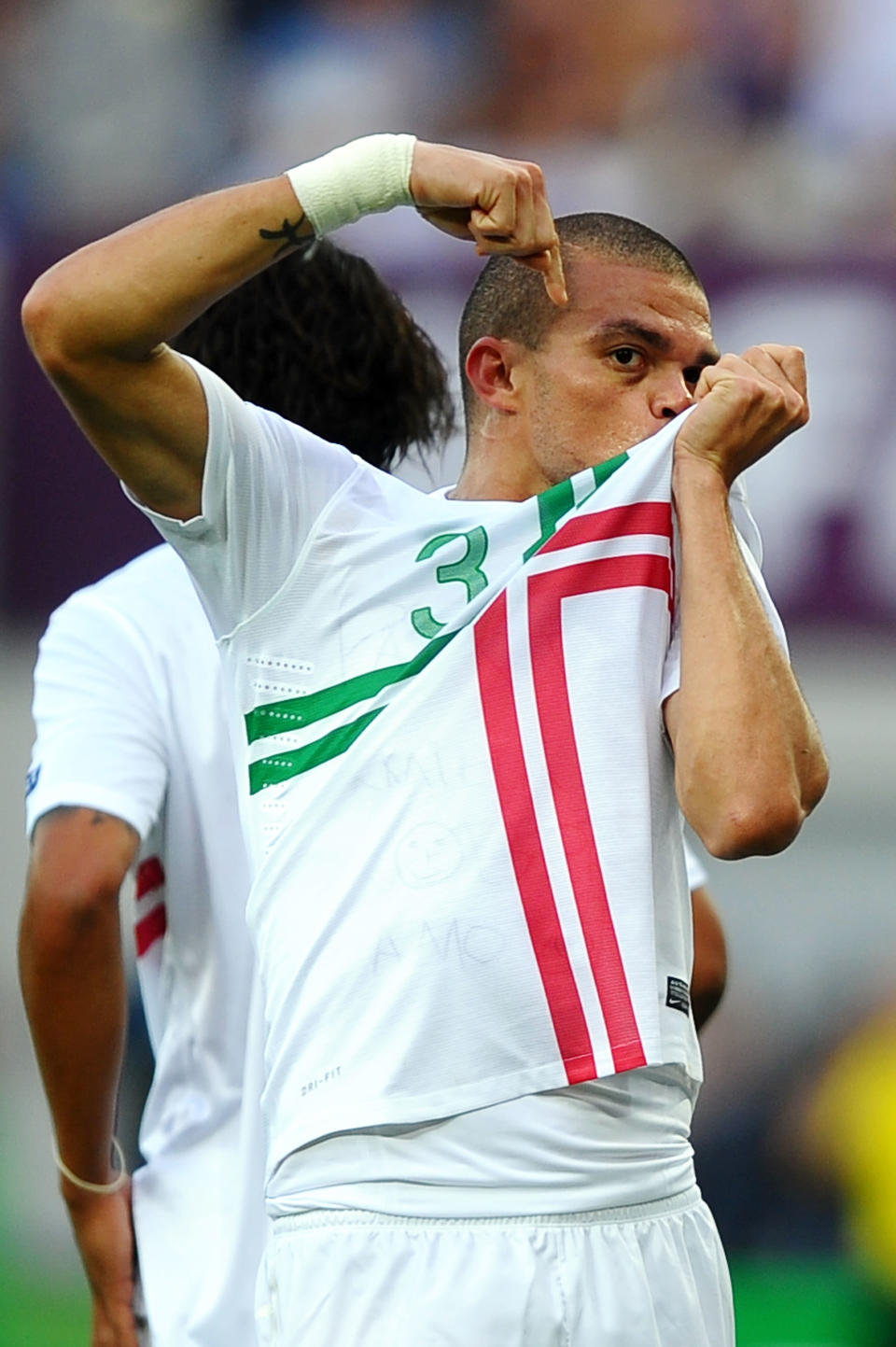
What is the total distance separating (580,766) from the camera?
2193mm

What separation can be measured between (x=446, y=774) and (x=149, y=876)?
3.22 feet

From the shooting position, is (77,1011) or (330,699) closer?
(330,699)

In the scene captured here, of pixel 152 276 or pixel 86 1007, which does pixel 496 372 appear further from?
pixel 86 1007

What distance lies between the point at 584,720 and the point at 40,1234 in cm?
416

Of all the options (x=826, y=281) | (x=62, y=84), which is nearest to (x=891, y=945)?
(x=826, y=281)

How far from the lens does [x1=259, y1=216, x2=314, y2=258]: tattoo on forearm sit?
222cm

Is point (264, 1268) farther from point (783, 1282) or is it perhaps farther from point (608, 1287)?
point (783, 1282)

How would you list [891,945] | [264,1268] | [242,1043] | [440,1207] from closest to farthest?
[440,1207]
[264,1268]
[242,1043]
[891,945]

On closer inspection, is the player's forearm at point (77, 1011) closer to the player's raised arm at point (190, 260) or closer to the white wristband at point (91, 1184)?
the white wristband at point (91, 1184)

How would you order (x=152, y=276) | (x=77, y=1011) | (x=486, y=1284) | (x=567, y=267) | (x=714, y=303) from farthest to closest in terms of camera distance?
(x=714, y=303)
(x=77, y=1011)
(x=567, y=267)
(x=152, y=276)
(x=486, y=1284)

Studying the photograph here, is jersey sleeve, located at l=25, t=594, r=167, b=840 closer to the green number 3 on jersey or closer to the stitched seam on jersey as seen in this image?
the stitched seam on jersey

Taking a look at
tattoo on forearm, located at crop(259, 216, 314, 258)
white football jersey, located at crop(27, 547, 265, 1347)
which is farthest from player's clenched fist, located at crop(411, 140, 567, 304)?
white football jersey, located at crop(27, 547, 265, 1347)

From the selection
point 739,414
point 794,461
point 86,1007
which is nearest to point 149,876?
point 86,1007

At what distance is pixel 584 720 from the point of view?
7.24 feet
